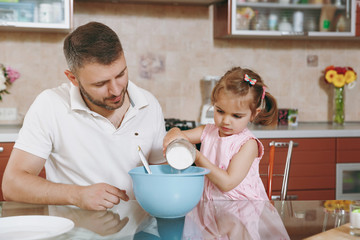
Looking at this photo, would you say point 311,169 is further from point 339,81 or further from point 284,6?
point 284,6

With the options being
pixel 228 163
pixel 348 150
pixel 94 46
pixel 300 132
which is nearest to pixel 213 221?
pixel 228 163

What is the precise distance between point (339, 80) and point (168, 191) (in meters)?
2.69

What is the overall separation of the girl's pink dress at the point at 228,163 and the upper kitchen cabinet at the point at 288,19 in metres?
1.58

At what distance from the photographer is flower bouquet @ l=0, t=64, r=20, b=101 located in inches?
121

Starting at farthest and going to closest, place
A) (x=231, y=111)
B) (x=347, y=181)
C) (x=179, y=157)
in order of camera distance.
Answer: (x=347, y=181) → (x=231, y=111) → (x=179, y=157)

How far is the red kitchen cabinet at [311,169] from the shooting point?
119 inches

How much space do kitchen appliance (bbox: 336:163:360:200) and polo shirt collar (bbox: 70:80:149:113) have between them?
175 cm

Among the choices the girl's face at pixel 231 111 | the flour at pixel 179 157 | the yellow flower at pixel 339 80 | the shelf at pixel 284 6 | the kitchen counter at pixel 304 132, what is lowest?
the kitchen counter at pixel 304 132

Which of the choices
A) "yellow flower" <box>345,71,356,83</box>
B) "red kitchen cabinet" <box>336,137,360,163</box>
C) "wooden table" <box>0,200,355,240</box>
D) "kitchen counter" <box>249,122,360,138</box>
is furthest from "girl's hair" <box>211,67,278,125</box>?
"yellow flower" <box>345,71,356,83</box>

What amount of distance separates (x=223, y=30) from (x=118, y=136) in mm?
1783

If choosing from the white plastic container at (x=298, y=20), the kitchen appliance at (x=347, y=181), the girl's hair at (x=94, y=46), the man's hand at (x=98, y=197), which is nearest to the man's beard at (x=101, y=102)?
the girl's hair at (x=94, y=46)

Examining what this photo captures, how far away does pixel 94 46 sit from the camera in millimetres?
1564

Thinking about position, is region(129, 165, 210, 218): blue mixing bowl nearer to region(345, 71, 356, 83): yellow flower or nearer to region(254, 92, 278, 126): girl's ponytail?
region(254, 92, 278, 126): girl's ponytail

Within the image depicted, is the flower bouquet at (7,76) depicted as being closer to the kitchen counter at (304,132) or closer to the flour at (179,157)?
the kitchen counter at (304,132)
